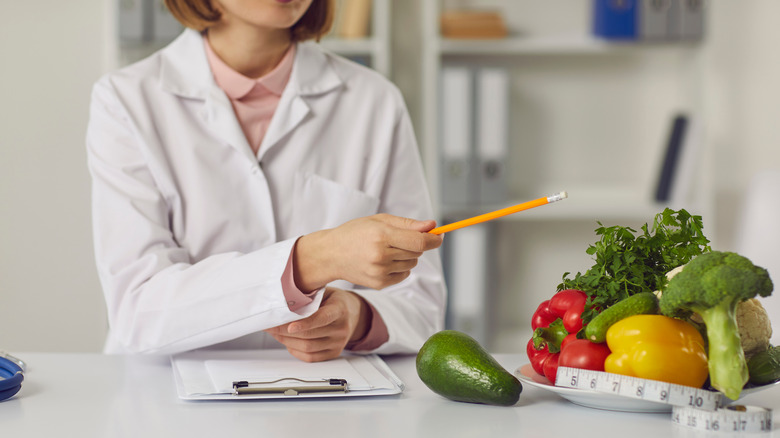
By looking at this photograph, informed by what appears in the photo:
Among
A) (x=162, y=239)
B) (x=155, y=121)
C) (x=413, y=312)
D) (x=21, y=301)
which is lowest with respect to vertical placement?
(x=21, y=301)

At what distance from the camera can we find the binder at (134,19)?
2.26 m

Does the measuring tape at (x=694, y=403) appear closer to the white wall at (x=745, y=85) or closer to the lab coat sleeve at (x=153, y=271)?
the lab coat sleeve at (x=153, y=271)

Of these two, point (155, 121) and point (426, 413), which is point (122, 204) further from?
point (426, 413)

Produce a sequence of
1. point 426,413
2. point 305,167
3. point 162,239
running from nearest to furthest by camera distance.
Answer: point 426,413 < point 162,239 < point 305,167

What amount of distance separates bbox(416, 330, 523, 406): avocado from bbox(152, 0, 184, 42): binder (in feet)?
5.54

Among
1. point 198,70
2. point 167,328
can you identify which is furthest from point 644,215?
point 167,328

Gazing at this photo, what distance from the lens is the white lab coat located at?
115cm

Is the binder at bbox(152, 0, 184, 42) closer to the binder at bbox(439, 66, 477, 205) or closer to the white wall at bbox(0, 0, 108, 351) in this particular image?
the white wall at bbox(0, 0, 108, 351)

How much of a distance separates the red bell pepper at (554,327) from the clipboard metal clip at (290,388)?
22cm

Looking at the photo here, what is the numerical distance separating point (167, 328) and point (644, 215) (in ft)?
5.62

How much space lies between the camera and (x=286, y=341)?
1080 mm

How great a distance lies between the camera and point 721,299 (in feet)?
2.33

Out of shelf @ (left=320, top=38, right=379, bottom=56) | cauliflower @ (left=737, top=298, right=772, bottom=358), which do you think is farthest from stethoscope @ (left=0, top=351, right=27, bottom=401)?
shelf @ (left=320, top=38, right=379, bottom=56)

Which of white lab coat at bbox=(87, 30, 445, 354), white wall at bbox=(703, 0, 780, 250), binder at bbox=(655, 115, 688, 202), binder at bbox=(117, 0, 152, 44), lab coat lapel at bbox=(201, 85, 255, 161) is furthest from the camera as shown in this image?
white wall at bbox=(703, 0, 780, 250)
